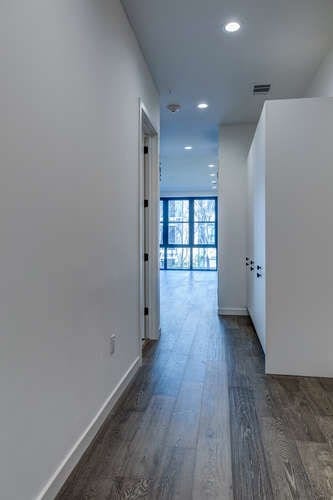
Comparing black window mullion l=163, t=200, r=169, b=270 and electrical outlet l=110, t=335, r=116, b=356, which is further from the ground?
black window mullion l=163, t=200, r=169, b=270

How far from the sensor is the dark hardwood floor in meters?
1.74

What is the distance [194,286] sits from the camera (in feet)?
29.3

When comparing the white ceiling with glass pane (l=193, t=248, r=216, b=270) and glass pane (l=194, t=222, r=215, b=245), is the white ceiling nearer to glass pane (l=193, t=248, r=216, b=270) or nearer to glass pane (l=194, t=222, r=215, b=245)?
glass pane (l=194, t=222, r=215, b=245)

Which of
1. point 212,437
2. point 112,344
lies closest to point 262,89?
point 112,344

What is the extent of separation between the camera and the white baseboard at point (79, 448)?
1.65m

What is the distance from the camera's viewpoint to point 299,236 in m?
3.16

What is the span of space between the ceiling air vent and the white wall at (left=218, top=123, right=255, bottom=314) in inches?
47.4

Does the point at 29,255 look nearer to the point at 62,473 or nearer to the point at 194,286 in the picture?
the point at 62,473

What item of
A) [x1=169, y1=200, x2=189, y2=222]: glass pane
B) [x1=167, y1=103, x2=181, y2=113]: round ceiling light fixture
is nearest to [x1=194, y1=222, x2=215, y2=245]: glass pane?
[x1=169, y1=200, x2=189, y2=222]: glass pane

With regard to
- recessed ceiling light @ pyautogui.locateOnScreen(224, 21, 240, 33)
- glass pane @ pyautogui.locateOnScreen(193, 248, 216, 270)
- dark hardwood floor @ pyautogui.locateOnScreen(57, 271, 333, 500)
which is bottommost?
dark hardwood floor @ pyautogui.locateOnScreen(57, 271, 333, 500)

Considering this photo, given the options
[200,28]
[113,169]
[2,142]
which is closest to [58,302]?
[2,142]

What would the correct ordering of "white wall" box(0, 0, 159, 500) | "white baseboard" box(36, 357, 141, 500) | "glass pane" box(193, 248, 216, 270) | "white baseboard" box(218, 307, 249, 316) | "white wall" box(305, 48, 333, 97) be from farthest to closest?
"glass pane" box(193, 248, 216, 270) < "white baseboard" box(218, 307, 249, 316) < "white wall" box(305, 48, 333, 97) < "white baseboard" box(36, 357, 141, 500) < "white wall" box(0, 0, 159, 500)

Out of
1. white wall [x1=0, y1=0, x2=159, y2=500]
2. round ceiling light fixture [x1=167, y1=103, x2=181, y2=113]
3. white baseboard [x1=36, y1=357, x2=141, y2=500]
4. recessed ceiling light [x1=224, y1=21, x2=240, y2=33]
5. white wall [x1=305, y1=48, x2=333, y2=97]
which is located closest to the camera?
white wall [x1=0, y1=0, x2=159, y2=500]

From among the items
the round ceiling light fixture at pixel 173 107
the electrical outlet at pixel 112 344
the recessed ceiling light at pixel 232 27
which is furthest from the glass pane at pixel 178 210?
the electrical outlet at pixel 112 344
